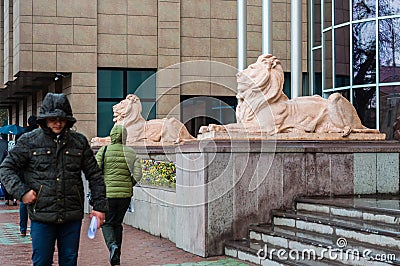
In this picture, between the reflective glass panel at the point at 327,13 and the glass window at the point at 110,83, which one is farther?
the glass window at the point at 110,83

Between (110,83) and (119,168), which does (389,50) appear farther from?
(119,168)

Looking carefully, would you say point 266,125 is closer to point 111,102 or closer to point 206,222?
point 206,222

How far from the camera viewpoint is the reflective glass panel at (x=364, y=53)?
23097 millimetres

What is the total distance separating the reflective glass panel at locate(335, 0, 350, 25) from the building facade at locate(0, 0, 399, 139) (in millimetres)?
4090

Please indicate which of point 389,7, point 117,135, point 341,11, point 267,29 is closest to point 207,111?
point 267,29

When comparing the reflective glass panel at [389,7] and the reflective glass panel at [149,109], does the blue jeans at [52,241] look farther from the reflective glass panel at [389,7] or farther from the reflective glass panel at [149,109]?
the reflective glass panel at [149,109]

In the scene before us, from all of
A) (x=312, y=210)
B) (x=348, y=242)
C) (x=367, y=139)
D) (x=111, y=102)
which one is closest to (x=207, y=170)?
(x=312, y=210)

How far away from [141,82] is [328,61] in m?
9.95

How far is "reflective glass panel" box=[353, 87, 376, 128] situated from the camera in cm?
2283

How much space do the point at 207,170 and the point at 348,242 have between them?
2650mm

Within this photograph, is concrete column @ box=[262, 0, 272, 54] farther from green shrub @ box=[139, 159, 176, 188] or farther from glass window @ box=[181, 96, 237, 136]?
green shrub @ box=[139, 159, 176, 188]

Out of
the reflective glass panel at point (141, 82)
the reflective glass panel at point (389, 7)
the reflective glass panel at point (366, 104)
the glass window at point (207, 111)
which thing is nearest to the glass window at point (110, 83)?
the reflective glass panel at point (141, 82)

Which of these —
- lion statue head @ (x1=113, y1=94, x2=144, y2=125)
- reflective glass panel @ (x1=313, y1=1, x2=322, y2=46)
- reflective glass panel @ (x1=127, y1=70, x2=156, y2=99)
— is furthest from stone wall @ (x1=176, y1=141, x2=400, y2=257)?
reflective glass panel @ (x1=127, y1=70, x2=156, y2=99)

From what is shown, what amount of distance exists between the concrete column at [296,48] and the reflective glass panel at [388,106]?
9.07 ft
